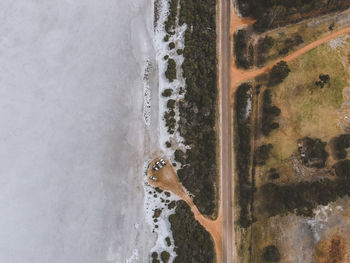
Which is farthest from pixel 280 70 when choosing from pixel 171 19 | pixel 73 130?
pixel 73 130

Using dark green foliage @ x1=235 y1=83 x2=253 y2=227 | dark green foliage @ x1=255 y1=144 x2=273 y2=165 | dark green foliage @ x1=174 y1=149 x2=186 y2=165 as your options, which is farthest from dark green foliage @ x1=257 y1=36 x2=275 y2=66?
dark green foliage @ x1=174 y1=149 x2=186 y2=165

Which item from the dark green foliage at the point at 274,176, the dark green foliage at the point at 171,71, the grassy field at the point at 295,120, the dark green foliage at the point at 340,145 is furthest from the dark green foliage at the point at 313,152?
the dark green foliage at the point at 171,71

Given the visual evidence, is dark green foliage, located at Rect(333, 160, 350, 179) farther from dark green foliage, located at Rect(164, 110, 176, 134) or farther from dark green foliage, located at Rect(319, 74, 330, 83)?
dark green foliage, located at Rect(164, 110, 176, 134)

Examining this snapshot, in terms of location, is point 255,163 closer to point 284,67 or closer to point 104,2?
point 284,67

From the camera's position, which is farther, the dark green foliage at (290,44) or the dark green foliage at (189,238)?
the dark green foliage at (290,44)

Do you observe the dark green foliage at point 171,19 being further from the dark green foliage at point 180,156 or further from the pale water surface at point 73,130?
the dark green foliage at point 180,156

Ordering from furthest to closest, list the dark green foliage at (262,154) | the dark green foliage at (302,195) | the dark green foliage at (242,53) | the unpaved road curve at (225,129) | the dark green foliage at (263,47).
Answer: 1. the dark green foliage at (242,53)
2. the dark green foliage at (263,47)
3. the unpaved road curve at (225,129)
4. the dark green foliage at (262,154)
5. the dark green foliage at (302,195)

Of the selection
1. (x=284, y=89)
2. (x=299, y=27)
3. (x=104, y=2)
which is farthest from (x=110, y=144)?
(x=299, y=27)

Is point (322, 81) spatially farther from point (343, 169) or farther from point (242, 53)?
point (343, 169)

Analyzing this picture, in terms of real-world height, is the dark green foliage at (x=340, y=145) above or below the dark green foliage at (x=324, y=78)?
below
